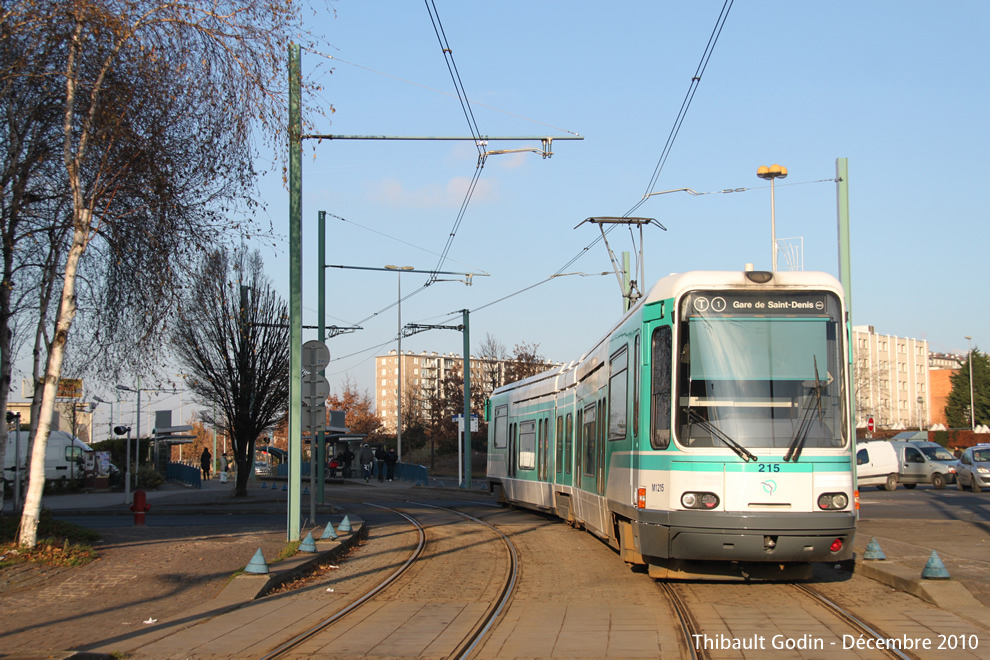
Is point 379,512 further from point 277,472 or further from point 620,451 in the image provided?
point 277,472

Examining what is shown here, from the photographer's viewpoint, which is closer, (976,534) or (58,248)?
(58,248)

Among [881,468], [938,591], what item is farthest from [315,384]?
[881,468]

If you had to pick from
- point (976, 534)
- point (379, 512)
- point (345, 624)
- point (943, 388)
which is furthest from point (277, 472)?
point (943, 388)

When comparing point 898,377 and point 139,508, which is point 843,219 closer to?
point 139,508

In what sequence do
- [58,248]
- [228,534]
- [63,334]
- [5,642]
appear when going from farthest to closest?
[228,534] < [58,248] < [63,334] < [5,642]

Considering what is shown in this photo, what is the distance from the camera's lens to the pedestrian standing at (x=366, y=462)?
44375 mm

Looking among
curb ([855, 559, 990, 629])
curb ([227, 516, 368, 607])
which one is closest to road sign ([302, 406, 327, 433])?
curb ([227, 516, 368, 607])

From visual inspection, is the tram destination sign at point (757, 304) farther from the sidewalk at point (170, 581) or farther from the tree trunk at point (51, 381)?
the tree trunk at point (51, 381)

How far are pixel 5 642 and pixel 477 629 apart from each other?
12.8 feet

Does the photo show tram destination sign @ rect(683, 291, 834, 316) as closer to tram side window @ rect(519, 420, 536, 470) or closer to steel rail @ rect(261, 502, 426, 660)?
steel rail @ rect(261, 502, 426, 660)

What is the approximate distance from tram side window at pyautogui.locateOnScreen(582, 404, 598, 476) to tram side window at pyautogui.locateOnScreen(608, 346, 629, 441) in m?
1.43

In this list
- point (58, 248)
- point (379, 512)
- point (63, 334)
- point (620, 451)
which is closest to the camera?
point (620, 451)

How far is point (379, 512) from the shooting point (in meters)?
23.3

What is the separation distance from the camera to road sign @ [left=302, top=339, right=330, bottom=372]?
1529cm
